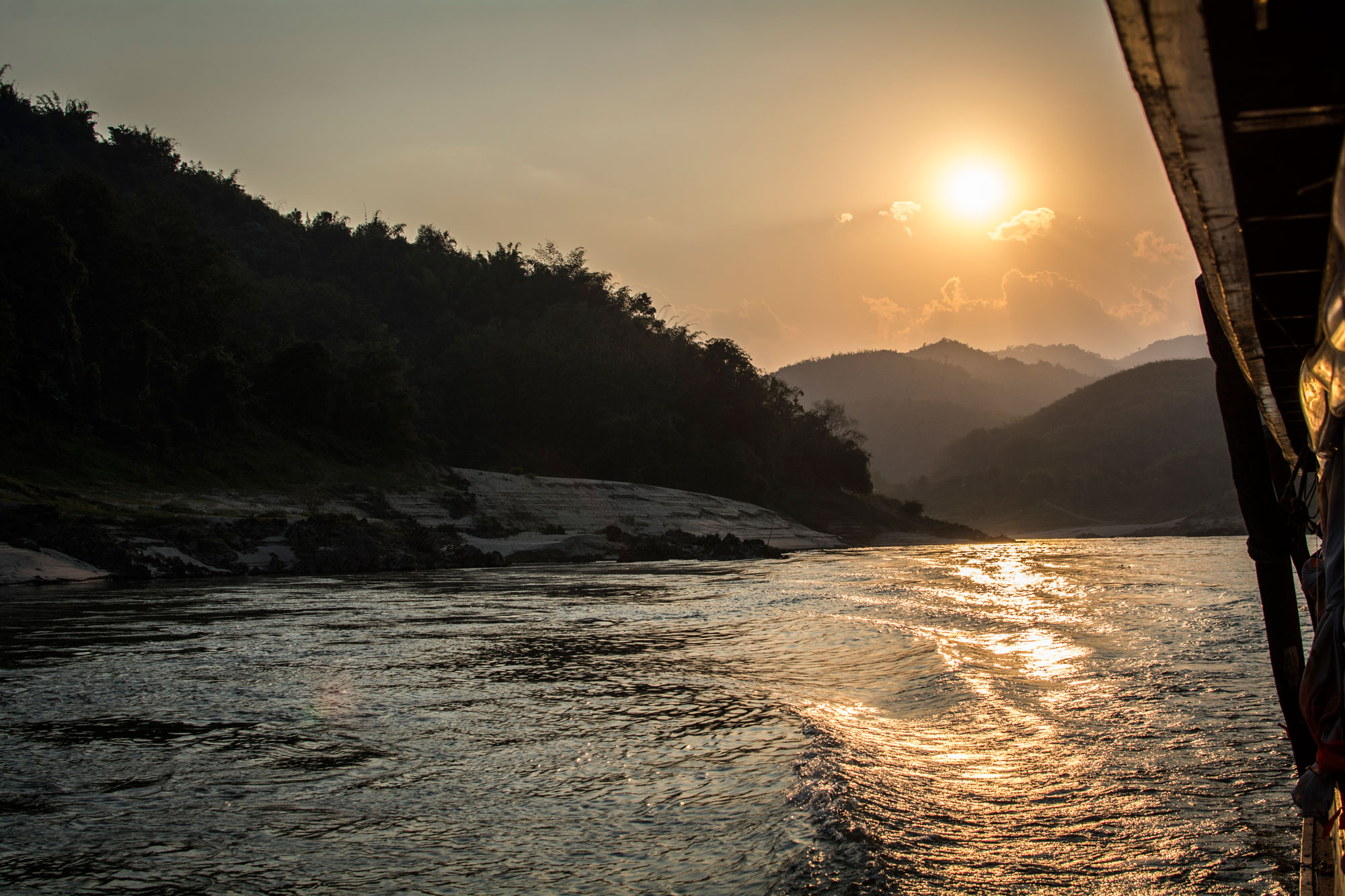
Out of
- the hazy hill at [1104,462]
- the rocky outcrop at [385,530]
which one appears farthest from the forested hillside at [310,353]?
the hazy hill at [1104,462]

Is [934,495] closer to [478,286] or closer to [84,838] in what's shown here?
[478,286]

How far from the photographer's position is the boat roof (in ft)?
7.02

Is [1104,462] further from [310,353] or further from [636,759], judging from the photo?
[636,759]

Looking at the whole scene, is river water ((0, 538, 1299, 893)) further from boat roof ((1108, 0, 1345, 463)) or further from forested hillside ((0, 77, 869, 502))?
forested hillside ((0, 77, 869, 502))

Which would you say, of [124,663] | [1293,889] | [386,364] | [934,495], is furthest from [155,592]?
[934,495]

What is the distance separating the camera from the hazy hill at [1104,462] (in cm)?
10888

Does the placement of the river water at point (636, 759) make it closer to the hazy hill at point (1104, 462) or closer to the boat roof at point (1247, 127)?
the boat roof at point (1247, 127)

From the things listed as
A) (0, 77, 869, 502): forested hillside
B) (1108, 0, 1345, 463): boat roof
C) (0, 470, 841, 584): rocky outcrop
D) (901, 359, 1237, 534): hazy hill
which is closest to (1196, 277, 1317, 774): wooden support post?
(1108, 0, 1345, 463): boat roof

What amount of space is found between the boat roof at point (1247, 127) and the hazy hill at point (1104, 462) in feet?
316

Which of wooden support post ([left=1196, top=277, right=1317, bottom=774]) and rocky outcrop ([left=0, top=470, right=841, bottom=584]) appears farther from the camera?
rocky outcrop ([left=0, top=470, right=841, bottom=584])

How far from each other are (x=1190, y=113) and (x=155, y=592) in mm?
22389

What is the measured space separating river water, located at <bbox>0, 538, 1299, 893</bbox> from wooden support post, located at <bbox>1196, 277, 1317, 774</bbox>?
630 mm

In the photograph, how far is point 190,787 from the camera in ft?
19.3

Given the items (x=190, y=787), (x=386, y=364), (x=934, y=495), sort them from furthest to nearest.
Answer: (x=934, y=495) → (x=386, y=364) → (x=190, y=787)
